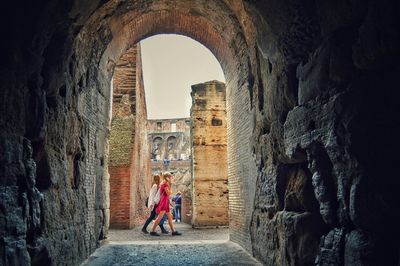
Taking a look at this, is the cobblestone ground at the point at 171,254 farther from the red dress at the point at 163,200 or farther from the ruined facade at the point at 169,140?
the ruined facade at the point at 169,140

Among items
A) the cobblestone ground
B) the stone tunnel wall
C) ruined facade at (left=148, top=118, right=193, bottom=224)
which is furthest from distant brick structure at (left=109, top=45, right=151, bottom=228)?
ruined facade at (left=148, top=118, right=193, bottom=224)

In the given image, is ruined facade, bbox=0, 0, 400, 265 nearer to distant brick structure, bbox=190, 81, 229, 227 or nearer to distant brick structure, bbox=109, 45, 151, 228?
distant brick structure, bbox=109, 45, 151, 228

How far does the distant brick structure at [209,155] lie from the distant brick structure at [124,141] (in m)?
1.77

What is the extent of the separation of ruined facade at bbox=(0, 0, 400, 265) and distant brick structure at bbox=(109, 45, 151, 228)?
4451mm

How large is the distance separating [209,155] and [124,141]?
2507mm

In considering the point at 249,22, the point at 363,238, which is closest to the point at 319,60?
the point at 363,238

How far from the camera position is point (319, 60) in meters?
3.24

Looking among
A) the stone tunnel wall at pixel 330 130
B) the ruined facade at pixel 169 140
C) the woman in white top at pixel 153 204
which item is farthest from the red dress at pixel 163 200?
the ruined facade at pixel 169 140

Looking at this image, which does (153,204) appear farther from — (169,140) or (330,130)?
(169,140)

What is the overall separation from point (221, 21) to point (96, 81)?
230 centimetres

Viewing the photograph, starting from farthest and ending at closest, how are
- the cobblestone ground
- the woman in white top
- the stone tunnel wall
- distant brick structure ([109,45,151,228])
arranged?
distant brick structure ([109,45,151,228]) → the woman in white top → the cobblestone ground → the stone tunnel wall

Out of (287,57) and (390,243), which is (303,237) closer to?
(390,243)

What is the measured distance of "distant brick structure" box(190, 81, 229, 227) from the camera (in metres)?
10.7

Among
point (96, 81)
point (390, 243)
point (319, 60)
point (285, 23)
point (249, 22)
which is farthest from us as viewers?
point (96, 81)
